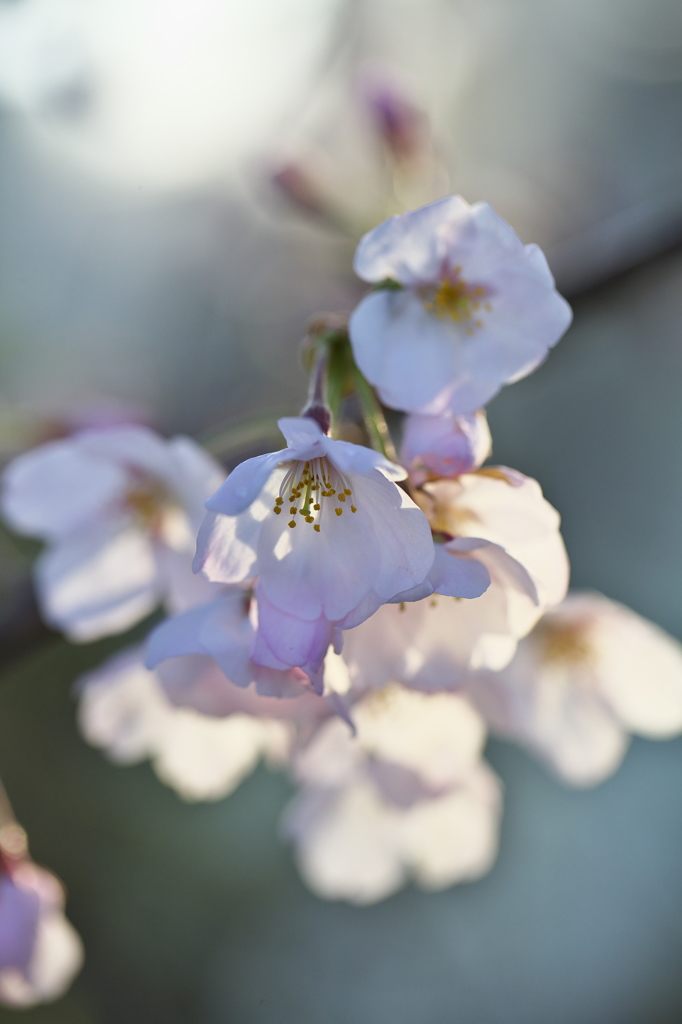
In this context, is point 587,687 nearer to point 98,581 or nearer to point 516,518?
point 516,518

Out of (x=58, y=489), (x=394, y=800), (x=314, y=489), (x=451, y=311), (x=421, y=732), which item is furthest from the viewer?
(x=58, y=489)

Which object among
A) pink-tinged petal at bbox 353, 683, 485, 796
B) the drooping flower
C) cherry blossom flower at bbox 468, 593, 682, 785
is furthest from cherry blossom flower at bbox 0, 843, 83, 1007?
cherry blossom flower at bbox 468, 593, 682, 785

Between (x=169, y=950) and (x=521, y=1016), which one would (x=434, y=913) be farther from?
(x=169, y=950)

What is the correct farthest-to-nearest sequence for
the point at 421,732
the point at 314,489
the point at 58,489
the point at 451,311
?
the point at 58,489, the point at 421,732, the point at 451,311, the point at 314,489

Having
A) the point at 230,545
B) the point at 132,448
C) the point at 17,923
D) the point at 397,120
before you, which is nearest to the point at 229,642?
the point at 230,545

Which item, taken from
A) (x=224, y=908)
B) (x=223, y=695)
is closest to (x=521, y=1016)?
(x=224, y=908)

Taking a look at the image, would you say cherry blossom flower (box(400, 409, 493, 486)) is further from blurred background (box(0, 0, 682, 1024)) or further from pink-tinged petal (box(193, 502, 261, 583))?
blurred background (box(0, 0, 682, 1024))

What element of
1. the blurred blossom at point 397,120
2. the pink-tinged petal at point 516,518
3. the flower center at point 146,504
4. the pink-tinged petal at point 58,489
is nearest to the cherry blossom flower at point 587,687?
the pink-tinged petal at point 516,518
